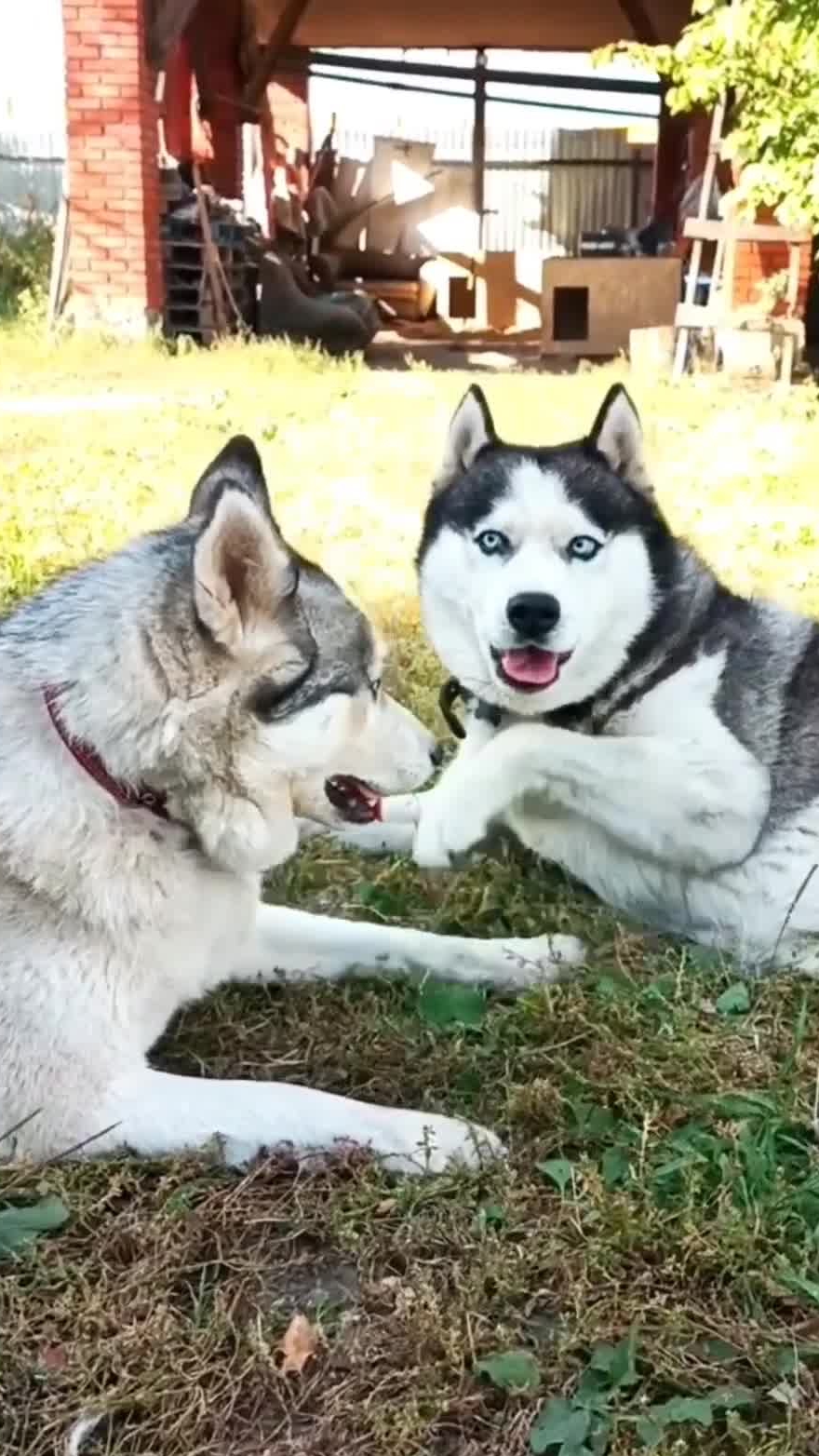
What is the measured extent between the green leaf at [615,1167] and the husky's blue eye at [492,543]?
4.49ft

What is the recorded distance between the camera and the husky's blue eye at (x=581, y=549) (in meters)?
3.17

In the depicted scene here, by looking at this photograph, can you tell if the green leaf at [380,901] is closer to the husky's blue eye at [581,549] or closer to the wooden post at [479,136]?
the husky's blue eye at [581,549]

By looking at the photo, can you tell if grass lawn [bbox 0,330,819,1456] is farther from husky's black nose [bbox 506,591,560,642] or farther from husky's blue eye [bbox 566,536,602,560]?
husky's blue eye [bbox 566,536,602,560]

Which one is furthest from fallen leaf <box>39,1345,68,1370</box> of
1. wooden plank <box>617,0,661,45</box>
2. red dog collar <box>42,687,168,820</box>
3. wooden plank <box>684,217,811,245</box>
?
wooden plank <box>617,0,661,45</box>

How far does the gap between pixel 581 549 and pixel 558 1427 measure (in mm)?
1842

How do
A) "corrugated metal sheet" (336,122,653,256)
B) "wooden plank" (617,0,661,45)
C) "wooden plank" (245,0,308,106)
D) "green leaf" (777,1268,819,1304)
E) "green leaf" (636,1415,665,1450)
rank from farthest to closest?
"corrugated metal sheet" (336,122,653,256) < "wooden plank" (245,0,308,106) < "wooden plank" (617,0,661,45) < "green leaf" (777,1268,819,1304) < "green leaf" (636,1415,665,1450)

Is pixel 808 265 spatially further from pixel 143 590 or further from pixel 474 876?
pixel 143 590

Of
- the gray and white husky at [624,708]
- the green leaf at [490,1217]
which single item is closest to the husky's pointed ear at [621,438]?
the gray and white husky at [624,708]

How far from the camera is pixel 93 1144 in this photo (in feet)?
7.55

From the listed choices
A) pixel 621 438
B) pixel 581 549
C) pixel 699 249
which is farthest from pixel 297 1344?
pixel 699 249

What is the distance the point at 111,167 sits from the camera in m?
12.6

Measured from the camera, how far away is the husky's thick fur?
231 centimetres

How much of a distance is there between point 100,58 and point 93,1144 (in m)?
12.2

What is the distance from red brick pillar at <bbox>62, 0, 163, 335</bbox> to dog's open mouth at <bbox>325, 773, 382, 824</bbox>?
35.1 feet
